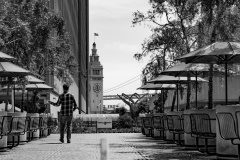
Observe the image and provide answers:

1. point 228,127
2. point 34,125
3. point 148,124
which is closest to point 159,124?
point 148,124

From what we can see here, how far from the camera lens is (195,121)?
1295cm

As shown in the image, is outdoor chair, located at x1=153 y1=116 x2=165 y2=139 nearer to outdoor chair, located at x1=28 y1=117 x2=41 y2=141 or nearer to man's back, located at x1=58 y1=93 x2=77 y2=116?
man's back, located at x1=58 y1=93 x2=77 y2=116

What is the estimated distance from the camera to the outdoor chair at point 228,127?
1039 cm

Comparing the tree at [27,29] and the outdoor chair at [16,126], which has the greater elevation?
the tree at [27,29]

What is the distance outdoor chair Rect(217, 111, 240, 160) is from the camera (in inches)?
409

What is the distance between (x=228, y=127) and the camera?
1063 cm

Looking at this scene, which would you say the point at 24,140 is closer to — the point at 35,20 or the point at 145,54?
the point at 35,20

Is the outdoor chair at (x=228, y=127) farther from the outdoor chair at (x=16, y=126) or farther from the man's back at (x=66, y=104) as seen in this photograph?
the man's back at (x=66, y=104)

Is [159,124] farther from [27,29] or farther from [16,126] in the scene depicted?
[16,126]

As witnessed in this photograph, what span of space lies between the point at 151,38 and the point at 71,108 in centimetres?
953

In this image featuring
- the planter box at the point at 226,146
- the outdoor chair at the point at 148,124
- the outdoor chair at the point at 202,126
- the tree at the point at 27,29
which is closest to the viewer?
the planter box at the point at 226,146

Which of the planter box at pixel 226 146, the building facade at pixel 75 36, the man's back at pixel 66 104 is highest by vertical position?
the building facade at pixel 75 36

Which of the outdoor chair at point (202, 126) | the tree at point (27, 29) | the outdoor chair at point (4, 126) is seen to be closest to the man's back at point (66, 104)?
the tree at point (27, 29)

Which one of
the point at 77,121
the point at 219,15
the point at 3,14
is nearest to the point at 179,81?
the point at 219,15
